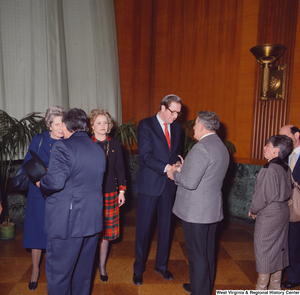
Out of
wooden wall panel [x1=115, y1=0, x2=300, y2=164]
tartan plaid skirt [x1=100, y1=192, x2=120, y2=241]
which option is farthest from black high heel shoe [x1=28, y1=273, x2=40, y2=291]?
wooden wall panel [x1=115, y1=0, x2=300, y2=164]

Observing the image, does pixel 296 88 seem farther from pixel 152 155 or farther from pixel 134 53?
pixel 134 53

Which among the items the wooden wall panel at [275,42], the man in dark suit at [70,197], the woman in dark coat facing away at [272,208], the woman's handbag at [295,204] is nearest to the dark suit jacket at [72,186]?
the man in dark suit at [70,197]

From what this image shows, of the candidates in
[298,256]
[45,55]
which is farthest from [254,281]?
[45,55]

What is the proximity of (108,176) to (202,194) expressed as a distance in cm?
100

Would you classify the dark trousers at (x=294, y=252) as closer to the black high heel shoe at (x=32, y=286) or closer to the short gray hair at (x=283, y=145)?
the short gray hair at (x=283, y=145)

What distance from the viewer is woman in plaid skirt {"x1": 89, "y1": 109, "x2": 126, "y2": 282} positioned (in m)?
2.47

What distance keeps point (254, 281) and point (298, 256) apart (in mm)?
501

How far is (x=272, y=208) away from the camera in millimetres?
2105

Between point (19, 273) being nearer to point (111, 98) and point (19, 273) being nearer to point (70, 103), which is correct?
point (70, 103)

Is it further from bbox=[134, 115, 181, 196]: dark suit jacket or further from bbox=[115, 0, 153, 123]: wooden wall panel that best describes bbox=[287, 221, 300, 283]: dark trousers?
bbox=[115, 0, 153, 123]: wooden wall panel

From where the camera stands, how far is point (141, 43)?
513 cm

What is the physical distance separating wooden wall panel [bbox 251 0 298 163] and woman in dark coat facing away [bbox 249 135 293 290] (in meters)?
2.07

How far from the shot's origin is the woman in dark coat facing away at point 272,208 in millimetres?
2064

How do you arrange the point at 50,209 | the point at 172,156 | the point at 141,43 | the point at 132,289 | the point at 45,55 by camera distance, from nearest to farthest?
the point at 50,209 < the point at 132,289 < the point at 172,156 < the point at 45,55 < the point at 141,43
